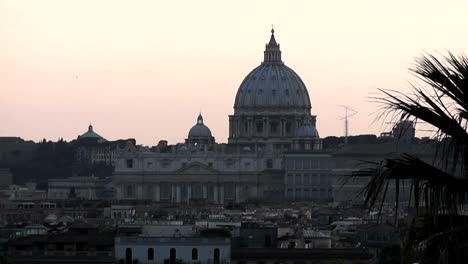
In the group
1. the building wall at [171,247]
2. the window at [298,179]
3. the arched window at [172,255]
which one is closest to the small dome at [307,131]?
the window at [298,179]

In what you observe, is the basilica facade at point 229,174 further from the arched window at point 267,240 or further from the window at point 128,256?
the window at point 128,256

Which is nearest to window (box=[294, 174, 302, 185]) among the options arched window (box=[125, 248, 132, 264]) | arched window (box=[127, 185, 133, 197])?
arched window (box=[127, 185, 133, 197])

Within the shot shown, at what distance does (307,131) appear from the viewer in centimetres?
19375

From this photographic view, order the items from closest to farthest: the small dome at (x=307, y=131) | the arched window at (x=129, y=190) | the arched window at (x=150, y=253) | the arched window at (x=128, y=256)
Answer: the arched window at (x=128, y=256)
the arched window at (x=150, y=253)
the arched window at (x=129, y=190)
the small dome at (x=307, y=131)

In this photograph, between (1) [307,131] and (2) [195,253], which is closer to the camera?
(2) [195,253]

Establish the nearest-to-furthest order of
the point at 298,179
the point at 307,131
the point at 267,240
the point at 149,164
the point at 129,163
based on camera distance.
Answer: the point at 267,240
the point at 298,179
the point at 307,131
the point at 149,164
the point at 129,163

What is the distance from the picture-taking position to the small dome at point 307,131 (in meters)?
193

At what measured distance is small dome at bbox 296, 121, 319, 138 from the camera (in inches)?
7598

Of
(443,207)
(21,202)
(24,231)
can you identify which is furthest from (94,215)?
(443,207)

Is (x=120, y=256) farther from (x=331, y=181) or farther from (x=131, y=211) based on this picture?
(x=331, y=181)

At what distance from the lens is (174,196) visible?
186 m

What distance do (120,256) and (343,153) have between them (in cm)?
12535

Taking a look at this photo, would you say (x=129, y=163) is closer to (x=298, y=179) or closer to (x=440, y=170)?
(x=298, y=179)

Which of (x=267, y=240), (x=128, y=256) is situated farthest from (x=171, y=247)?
(x=267, y=240)
